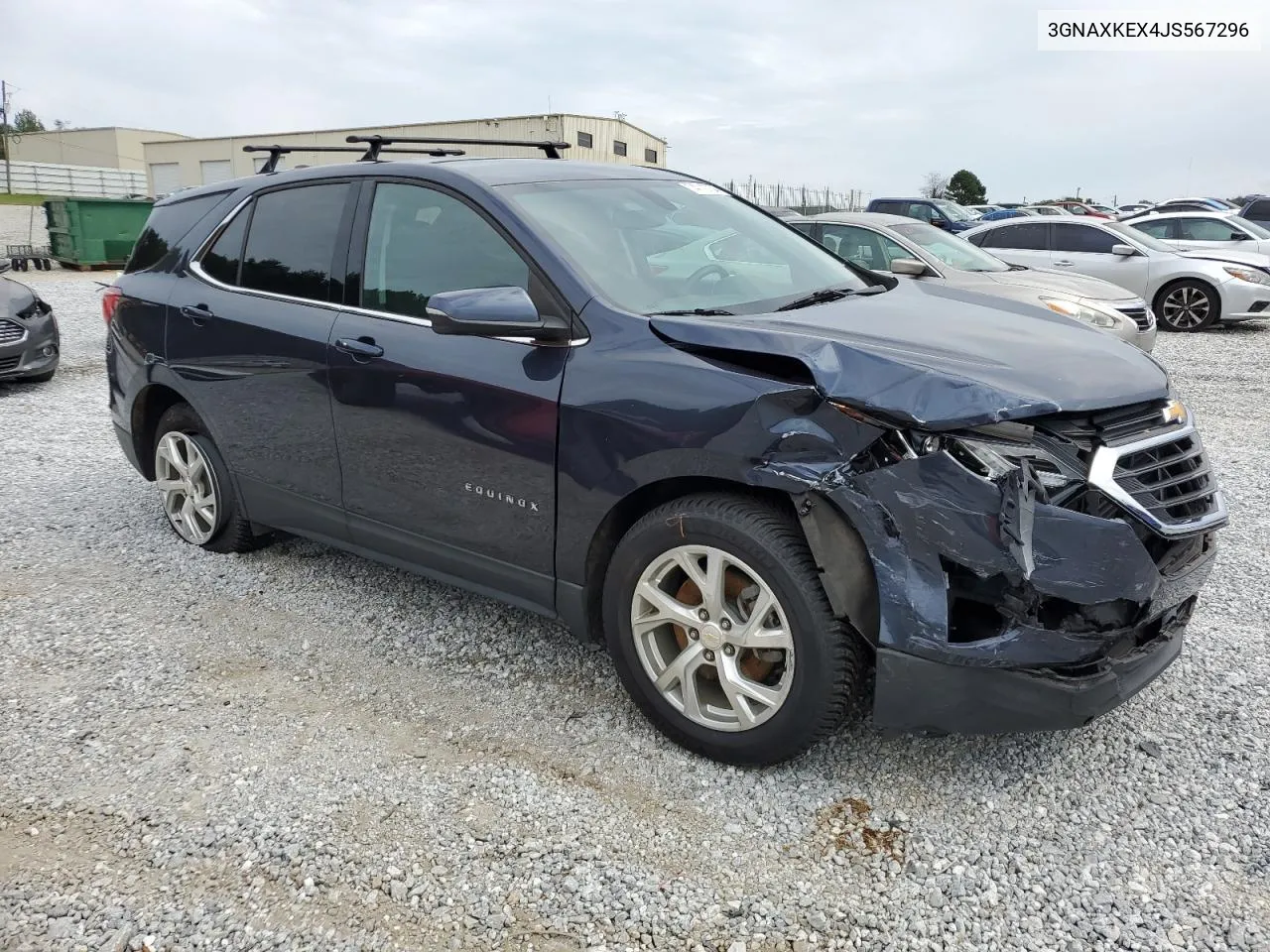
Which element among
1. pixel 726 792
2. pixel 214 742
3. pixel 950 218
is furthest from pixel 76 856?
pixel 950 218

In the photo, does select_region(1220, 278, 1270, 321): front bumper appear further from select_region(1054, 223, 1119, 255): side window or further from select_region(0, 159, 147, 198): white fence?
select_region(0, 159, 147, 198): white fence

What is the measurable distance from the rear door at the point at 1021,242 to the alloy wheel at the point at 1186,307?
1.65 meters

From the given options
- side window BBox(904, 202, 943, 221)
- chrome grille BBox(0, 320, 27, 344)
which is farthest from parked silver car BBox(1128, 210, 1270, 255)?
chrome grille BBox(0, 320, 27, 344)

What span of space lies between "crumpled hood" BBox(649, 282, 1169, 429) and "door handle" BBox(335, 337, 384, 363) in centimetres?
112

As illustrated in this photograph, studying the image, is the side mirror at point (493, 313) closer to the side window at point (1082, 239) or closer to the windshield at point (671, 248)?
the windshield at point (671, 248)

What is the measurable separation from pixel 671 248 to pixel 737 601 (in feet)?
4.50

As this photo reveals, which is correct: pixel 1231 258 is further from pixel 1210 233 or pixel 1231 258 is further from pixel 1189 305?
pixel 1210 233

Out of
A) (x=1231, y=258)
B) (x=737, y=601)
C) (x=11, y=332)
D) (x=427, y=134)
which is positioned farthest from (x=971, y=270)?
(x=427, y=134)

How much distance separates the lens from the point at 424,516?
3.46m

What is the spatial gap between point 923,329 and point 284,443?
8.34 ft

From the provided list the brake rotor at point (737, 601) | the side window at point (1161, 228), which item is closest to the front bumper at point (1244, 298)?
the side window at point (1161, 228)

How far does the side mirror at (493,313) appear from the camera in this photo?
294 cm

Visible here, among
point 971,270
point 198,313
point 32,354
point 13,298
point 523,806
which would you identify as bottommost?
point 523,806

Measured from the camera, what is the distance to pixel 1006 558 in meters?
2.36
